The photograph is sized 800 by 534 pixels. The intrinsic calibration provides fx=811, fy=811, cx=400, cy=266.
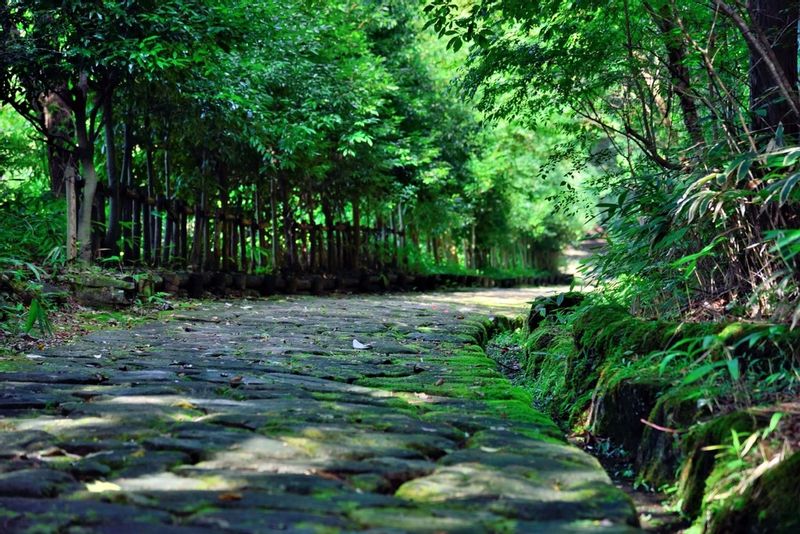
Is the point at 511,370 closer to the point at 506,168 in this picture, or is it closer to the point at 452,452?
the point at 452,452

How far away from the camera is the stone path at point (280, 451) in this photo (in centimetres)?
193

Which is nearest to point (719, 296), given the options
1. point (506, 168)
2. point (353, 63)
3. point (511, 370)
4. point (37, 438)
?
point (511, 370)

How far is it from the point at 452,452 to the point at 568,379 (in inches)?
77.4

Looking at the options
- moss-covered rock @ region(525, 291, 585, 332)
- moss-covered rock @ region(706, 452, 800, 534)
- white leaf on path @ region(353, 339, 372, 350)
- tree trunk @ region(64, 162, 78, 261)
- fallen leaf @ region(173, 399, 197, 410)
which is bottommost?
moss-covered rock @ region(706, 452, 800, 534)

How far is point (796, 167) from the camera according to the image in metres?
3.43

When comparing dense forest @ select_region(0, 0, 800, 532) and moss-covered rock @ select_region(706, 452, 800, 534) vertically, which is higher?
dense forest @ select_region(0, 0, 800, 532)

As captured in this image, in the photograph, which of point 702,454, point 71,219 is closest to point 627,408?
point 702,454

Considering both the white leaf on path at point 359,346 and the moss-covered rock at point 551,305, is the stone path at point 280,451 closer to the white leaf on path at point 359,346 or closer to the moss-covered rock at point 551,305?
the white leaf on path at point 359,346

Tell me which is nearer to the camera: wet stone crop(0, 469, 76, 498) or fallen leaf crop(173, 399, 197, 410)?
wet stone crop(0, 469, 76, 498)

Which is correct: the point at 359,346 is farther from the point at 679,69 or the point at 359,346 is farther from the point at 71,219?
the point at 71,219

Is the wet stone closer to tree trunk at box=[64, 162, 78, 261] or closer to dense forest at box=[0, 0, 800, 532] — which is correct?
dense forest at box=[0, 0, 800, 532]

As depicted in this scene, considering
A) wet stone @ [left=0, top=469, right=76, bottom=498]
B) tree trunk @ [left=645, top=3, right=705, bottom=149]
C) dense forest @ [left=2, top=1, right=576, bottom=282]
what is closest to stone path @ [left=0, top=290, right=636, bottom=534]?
wet stone @ [left=0, top=469, right=76, bottom=498]

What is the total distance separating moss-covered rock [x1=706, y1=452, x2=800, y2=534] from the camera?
6.35 ft

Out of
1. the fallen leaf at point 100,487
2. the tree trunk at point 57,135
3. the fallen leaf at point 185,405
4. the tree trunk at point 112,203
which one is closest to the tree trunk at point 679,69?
the fallen leaf at point 185,405
